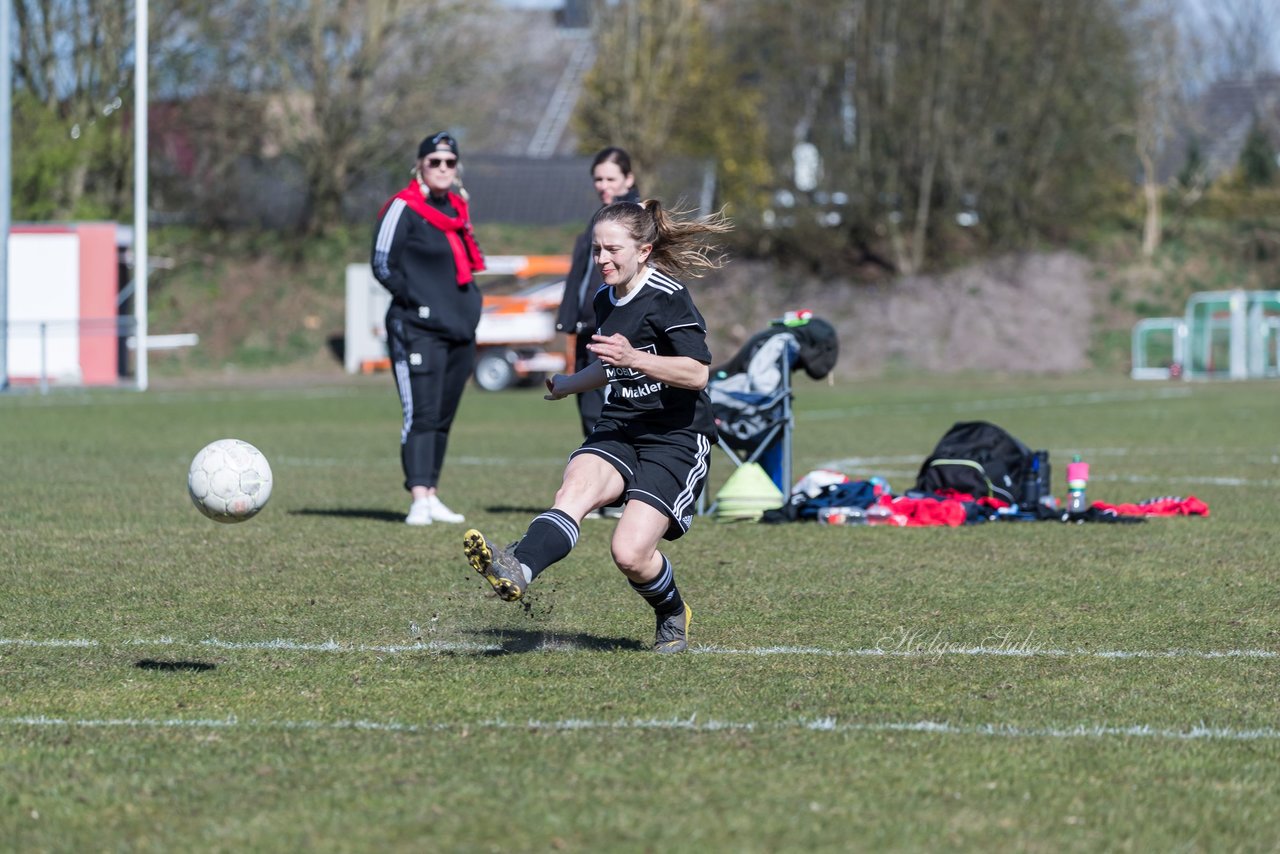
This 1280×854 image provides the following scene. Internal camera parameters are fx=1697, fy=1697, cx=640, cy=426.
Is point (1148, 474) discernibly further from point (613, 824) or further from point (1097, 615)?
point (613, 824)

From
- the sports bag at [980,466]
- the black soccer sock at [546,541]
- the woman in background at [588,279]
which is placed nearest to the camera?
the black soccer sock at [546,541]

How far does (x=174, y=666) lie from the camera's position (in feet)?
18.9

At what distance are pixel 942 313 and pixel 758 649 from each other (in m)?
31.7

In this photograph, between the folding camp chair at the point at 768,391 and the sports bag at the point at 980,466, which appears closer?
the sports bag at the point at 980,466

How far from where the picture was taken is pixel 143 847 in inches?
146

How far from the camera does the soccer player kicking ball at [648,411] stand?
5934mm

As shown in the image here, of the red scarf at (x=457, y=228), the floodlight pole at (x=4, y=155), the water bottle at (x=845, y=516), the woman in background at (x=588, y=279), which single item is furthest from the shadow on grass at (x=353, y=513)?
the floodlight pole at (x=4, y=155)

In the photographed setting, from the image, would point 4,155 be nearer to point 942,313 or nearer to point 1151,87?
point 942,313

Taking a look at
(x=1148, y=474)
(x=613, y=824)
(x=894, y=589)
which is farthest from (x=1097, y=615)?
(x=1148, y=474)

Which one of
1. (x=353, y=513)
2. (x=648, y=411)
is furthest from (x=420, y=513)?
(x=648, y=411)

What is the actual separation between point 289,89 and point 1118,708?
1429 inches

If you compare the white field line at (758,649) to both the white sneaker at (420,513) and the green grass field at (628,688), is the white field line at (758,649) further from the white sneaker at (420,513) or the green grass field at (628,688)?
the white sneaker at (420,513)
